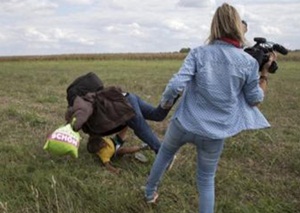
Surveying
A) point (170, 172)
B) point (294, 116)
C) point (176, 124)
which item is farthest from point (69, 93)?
point (294, 116)

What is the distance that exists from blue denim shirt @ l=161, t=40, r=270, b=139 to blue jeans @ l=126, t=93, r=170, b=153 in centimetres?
158

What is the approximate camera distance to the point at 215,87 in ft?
12.1

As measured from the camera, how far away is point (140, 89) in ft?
44.5

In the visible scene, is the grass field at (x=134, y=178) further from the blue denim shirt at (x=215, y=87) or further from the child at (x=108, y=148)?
the blue denim shirt at (x=215, y=87)

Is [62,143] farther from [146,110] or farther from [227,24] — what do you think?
[227,24]

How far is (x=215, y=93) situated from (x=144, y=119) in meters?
1.87

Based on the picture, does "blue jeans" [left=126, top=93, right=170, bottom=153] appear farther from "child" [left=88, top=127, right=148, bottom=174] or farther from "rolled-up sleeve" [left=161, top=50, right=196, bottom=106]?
"rolled-up sleeve" [left=161, top=50, right=196, bottom=106]

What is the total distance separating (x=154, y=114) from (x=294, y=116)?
446cm

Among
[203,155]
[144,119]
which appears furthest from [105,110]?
[203,155]

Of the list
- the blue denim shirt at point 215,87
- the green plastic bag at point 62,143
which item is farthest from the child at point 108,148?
the blue denim shirt at point 215,87

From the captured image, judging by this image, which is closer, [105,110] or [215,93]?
[215,93]

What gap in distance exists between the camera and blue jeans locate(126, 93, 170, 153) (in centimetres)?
536

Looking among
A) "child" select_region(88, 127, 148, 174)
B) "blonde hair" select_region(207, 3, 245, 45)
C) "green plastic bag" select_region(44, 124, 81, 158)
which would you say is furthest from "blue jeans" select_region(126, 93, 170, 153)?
"blonde hair" select_region(207, 3, 245, 45)

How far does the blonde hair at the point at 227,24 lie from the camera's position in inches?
142
